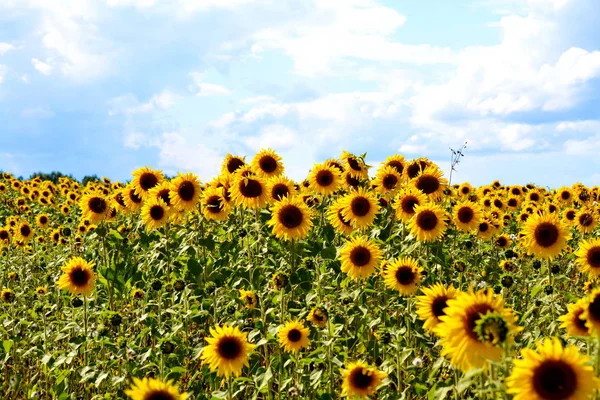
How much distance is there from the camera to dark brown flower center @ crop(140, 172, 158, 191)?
9.18 meters

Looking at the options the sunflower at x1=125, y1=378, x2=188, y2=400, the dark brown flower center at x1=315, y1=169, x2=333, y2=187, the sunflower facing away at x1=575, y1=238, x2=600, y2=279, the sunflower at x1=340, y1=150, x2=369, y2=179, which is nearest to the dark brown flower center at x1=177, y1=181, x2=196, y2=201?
the dark brown flower center at x1=315, y1=169, x2=333, y2=187

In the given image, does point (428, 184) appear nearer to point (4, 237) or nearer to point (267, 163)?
point (267, 163)

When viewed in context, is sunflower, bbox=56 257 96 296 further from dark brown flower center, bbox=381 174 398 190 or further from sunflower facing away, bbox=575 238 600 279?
sunflower facing away, bbox=575 238 600 279

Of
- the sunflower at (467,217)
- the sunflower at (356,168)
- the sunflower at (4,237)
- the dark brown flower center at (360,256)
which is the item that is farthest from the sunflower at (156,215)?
the sunflower at (4,237)

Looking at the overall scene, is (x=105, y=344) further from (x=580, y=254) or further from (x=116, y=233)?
(x=580, y=254)

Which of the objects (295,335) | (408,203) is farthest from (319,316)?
(408,203)

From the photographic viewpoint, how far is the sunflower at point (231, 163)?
31.1 feet

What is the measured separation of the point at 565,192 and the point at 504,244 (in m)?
5.68

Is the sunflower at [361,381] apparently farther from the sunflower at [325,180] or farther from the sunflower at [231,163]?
the sunflower at [231,163]

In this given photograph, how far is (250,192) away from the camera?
7965 millimetres

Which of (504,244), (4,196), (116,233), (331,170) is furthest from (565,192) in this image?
(4,196)

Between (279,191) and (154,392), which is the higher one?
(279,191)

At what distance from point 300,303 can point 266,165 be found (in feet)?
7.21

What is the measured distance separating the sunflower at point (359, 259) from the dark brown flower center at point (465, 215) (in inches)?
118
